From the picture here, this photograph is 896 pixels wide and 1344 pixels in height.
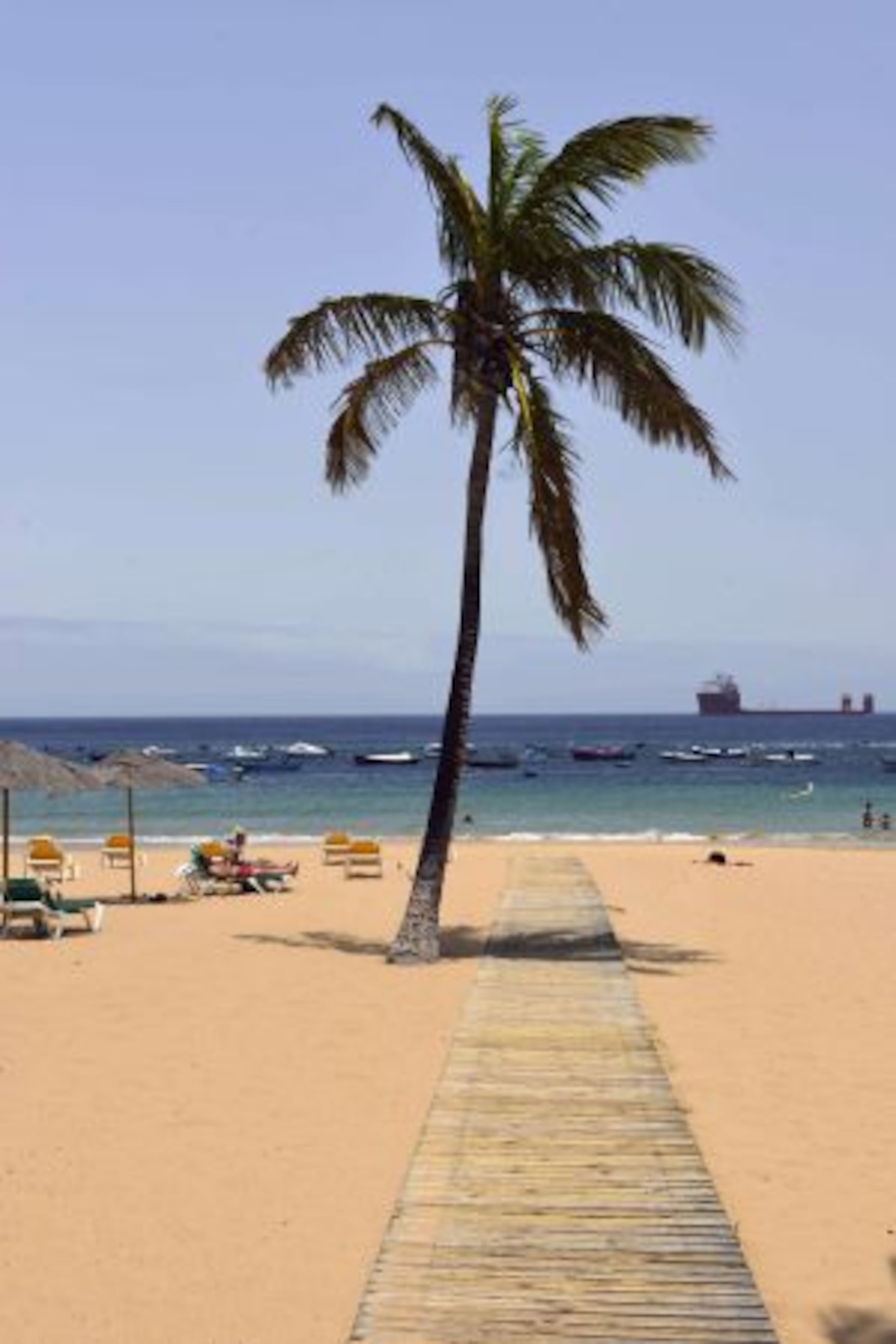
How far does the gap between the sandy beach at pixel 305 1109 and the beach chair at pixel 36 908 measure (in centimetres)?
33

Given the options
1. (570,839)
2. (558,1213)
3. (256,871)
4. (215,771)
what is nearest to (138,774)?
(256,871)

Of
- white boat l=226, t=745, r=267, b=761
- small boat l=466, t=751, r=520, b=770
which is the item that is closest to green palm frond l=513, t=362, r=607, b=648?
small boat l=466, t=751, r=520, b=770

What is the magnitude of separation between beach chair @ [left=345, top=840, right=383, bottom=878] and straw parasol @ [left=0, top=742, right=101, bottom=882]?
6170mm

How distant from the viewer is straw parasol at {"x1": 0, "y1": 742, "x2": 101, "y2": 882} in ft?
62.8

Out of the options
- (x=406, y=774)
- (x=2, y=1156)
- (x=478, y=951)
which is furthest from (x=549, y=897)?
(x=406, y=774)

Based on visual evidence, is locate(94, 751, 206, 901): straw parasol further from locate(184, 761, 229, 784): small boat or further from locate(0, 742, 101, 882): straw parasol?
locate(184, 761, 229, 784): small boat

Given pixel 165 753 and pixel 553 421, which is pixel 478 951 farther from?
pixel 165 753

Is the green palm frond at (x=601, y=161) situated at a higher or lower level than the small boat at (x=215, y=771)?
higher

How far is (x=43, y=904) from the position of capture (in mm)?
17609

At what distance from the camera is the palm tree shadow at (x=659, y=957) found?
15188 mm

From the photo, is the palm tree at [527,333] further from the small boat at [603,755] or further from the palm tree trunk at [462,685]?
the small boat at [603,755]

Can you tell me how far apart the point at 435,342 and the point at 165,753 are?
103 metres

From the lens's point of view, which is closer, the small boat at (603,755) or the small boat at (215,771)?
the small boat at (215,771)

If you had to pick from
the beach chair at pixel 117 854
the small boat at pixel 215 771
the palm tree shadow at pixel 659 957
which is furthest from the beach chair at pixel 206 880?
the small boat at pixel 215 771
